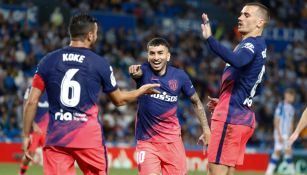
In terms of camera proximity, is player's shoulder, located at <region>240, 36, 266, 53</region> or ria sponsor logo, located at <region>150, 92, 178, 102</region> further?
ria sponsor logo, located at <region>150, 92, 178, 102</region>

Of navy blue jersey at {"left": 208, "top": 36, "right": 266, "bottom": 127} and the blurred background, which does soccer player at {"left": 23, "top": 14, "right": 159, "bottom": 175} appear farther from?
the blurred background

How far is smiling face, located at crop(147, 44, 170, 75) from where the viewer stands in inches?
386

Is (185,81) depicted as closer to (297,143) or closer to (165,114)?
(165,114)

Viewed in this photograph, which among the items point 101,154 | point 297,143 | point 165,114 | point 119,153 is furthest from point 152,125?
point 297,143

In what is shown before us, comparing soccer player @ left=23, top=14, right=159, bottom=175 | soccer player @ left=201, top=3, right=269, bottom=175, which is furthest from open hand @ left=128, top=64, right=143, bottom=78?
soccer player @ left=23, top=14, right=159, bottom=175

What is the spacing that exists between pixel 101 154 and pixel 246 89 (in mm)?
1930

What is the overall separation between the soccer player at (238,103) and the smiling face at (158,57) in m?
1.24

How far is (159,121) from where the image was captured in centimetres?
974

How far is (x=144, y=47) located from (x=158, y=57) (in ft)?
50.1

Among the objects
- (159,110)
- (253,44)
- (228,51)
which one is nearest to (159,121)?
(159,110)

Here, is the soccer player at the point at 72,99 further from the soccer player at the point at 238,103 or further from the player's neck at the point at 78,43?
the soccer player at the point at 238,103

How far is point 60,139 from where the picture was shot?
7.52 m

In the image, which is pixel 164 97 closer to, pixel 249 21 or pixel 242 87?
pixel 242 87

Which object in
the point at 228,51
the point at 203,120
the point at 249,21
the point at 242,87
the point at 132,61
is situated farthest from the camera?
the point at 132,61
